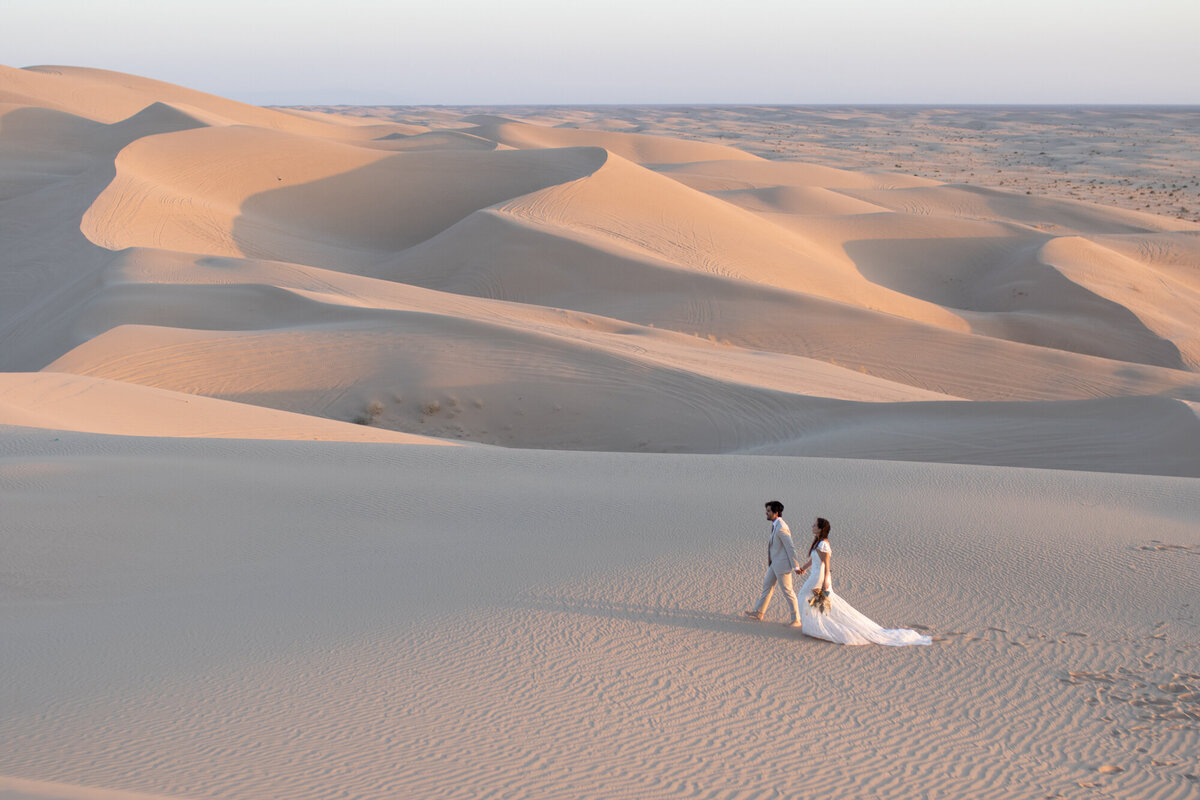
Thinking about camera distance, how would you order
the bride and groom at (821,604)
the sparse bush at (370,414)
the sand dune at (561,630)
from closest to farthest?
the sand dune at (561,630)
the bride and groom at (821,604)
the sparse bush at (370,414)

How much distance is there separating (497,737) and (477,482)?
184 inches

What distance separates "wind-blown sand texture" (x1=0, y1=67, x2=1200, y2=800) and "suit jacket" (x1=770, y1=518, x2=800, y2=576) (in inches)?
17.2

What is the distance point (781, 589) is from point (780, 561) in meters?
0.28

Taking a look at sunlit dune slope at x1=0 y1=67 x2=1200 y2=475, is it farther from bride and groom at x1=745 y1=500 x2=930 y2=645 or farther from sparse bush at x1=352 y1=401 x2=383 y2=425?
bride and groom at x1=745 y1=500 x2=930 y2=645

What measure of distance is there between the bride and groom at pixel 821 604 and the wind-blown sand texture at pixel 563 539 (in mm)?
121

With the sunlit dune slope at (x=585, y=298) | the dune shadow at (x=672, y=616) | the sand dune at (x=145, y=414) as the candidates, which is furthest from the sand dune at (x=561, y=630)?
the sunlit dune slope at (x=585, y=298)

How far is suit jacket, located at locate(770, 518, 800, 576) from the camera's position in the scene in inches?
249

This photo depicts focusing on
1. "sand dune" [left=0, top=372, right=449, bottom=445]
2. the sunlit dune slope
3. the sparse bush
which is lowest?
the sparse bush

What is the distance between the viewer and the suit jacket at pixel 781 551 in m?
6.32

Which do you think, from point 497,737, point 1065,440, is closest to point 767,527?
point 497,737

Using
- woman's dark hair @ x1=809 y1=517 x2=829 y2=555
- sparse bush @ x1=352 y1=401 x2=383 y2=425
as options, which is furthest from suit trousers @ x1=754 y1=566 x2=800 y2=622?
sparse bush @ x1=352 y1=401 x2=383 y2=425

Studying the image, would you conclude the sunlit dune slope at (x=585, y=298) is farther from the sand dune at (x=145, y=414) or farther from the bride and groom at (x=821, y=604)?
the bride and groom at (x=821, y=604)

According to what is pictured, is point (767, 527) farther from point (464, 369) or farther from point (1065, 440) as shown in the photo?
point (464, 369)

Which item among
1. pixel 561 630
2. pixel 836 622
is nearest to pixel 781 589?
pixel 836 622
